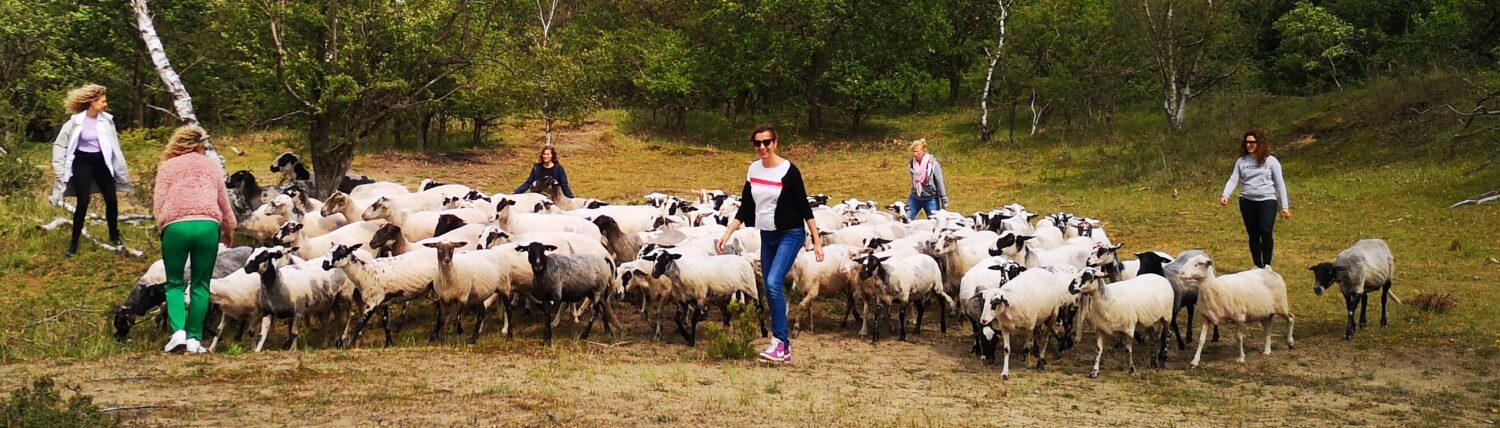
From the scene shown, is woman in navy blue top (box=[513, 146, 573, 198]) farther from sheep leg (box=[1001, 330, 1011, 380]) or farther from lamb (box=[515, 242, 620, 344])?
sheep leg (box=[1001, 330, 1011, 380])

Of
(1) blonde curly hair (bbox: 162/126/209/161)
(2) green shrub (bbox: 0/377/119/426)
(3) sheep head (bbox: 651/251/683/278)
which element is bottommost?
(3) sheep head (bbox: 651/251/683/278)

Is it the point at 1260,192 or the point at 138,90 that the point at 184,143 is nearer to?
the point at 1260,192

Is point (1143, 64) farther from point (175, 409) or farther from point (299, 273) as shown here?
point (175, 409)

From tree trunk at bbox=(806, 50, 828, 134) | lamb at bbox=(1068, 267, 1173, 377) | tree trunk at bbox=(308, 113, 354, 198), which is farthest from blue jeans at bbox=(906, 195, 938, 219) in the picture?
tree trunk at bbox=(806, 50, 828, 134)

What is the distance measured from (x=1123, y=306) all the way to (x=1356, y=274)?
10.4 ft

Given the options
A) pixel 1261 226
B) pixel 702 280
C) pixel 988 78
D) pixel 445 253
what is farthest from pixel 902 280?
pixel 988 78

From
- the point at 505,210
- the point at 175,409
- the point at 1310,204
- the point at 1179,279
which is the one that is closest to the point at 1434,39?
the point at 1310,204

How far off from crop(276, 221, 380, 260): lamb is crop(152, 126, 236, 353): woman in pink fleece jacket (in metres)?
3.99

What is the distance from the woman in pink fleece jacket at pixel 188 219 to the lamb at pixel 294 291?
149 cm

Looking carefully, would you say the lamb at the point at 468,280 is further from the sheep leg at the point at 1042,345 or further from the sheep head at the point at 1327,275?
the sheep head at the point at 1327,275

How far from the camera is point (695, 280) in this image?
11.4 metres

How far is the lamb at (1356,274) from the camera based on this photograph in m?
11.2

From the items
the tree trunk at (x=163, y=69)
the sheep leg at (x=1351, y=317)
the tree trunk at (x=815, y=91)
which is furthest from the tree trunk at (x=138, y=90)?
the sheep leg at (x=1351, y=317)

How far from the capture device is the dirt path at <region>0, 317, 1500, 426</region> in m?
6.80
